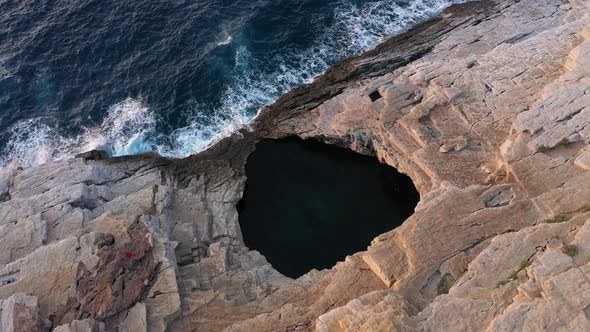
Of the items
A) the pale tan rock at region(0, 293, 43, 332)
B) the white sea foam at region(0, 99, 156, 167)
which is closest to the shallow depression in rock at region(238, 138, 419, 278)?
the white sea foam at region(0, 99, 156, 167)

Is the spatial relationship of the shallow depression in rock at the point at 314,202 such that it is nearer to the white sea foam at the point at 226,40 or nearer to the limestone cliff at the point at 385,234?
the limestone cliff at the point at 385,234

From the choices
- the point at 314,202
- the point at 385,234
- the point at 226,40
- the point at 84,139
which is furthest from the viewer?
the point at 226,40

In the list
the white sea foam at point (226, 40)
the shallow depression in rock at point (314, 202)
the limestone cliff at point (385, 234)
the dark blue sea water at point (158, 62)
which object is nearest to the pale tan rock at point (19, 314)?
the limestone cliff at point (385, 234)

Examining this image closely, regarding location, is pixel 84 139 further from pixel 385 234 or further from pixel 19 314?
pixel 385 234

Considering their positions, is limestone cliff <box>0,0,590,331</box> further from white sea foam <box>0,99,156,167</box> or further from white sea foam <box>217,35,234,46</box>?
white sea foam <box>217,35,234,46</box>

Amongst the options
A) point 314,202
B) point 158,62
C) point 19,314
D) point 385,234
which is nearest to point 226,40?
point 158,62

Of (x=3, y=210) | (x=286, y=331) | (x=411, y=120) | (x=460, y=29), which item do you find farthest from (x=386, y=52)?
(x=3, y=210)

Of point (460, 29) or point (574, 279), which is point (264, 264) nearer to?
point (574, 279)
